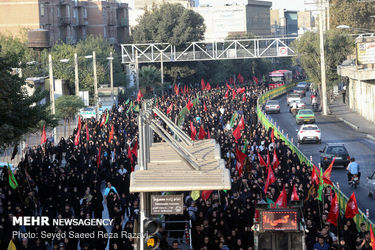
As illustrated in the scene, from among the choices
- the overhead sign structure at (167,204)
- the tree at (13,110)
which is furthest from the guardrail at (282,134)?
the tree at (13,110)

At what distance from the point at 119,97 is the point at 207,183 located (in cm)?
4937

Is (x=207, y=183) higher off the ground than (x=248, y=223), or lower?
higher

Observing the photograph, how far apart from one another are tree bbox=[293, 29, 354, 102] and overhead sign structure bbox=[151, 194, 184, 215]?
50.8 m

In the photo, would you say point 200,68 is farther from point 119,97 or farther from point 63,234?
point 63,234

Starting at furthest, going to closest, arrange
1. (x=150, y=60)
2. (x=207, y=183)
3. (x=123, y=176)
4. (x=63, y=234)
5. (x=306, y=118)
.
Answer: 1. (x=150, y=60)
2. (x=306, y=118)
3. (x=123, y=176)
4. (x=63, y=234)
5. (x=207, y=183)

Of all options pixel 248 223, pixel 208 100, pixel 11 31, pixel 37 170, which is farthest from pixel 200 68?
pixel 248 223

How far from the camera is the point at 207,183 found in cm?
1179

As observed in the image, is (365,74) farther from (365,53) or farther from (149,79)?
(149,79)

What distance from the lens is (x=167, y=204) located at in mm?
12008

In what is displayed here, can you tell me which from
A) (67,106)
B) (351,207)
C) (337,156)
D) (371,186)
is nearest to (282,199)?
(351,207)

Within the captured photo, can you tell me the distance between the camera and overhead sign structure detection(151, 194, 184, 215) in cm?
1198

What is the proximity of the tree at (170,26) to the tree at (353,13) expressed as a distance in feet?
49.3

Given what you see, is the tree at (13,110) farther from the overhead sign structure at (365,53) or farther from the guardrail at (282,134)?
the overhead sign structure at (365,53)

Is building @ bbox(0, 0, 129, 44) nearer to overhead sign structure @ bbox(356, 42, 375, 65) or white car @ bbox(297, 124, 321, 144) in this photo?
overhead sign structure @ bbox(356, 42, 375, 65)
